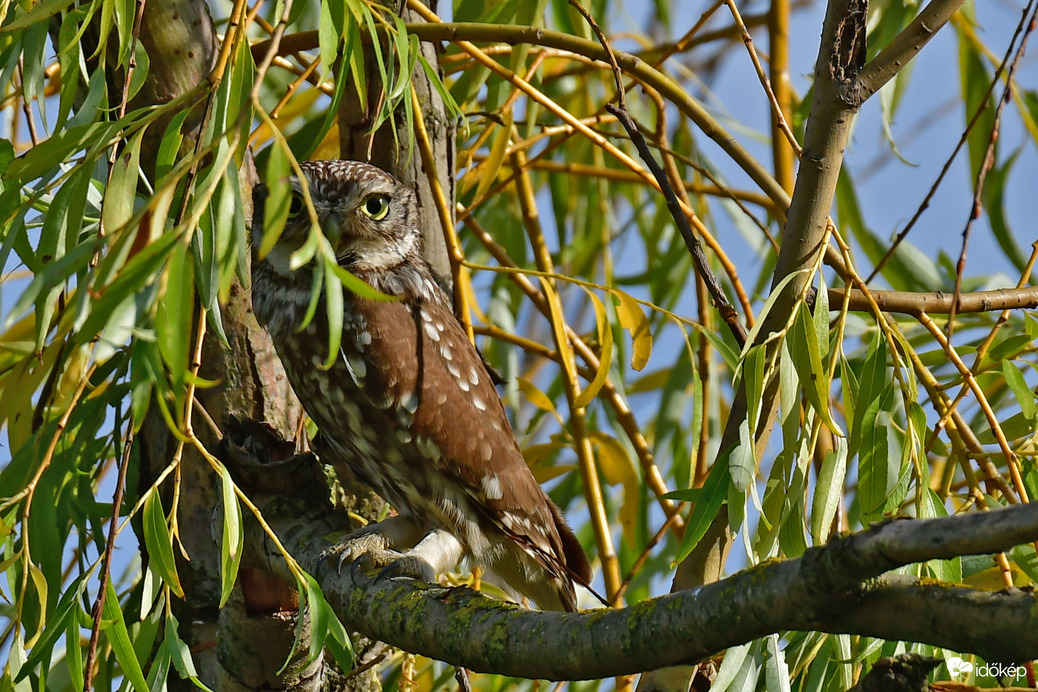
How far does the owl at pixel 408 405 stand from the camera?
240 centimetres

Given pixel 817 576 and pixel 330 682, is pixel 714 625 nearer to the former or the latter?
pixel 817 576

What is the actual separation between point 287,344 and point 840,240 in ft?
4.27

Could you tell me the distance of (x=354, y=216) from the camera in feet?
8.37

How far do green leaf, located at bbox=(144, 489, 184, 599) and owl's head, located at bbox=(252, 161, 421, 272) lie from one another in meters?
0.98

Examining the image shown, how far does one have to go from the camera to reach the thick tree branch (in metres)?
0.91

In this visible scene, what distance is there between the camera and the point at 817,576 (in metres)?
0.98

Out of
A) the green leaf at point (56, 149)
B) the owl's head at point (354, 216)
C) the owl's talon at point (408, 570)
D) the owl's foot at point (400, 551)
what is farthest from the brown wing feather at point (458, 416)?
the green leaf at point (56, 149)

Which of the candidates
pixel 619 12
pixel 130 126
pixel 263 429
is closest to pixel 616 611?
pixel 130 126

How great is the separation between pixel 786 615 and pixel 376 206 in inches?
69.1

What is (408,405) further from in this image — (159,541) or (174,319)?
(174,319)

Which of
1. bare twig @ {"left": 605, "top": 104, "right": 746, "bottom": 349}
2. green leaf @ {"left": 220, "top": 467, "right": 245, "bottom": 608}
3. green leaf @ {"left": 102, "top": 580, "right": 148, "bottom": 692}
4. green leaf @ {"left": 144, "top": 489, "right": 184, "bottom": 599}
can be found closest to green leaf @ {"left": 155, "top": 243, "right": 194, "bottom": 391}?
green leaf @ {"left": 220, "top": 467, "right": 245, "bottom": 608}

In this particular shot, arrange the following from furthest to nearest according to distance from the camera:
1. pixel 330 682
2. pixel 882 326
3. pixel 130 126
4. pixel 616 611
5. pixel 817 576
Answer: pixel 330 682
pixel 882 326
pixel 130 126
pixel 616 611
pixel 817 576

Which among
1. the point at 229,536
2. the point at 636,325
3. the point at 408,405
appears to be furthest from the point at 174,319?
the point at 408,405

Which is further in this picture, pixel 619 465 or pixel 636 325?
pixel 619 465
